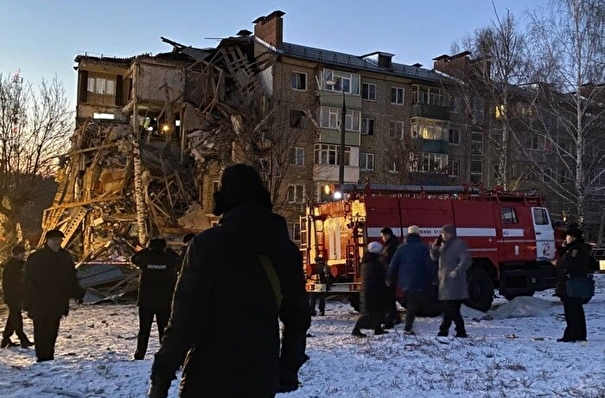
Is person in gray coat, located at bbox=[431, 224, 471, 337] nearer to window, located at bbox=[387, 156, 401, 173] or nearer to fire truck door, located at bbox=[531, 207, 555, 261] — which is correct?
fire truck door, located at bbox=[531, 207, 555, 261]

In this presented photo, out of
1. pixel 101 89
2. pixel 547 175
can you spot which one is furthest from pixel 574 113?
pixel 101 89

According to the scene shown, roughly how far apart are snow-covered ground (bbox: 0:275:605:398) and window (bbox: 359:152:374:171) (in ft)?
114

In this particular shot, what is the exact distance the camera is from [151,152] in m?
37.2

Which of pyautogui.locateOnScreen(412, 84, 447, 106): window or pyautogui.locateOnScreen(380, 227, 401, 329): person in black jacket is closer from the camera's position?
pyautogui.locateOnScreen(380, 227, 401, 329): person in black jacket

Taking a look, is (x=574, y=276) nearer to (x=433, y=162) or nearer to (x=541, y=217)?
(x=541, y=217)

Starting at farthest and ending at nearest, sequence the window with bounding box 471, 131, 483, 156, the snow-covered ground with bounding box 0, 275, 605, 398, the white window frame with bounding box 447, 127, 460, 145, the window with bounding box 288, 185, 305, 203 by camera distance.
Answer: the white window frame with bounding box 447, 127, 460, 145
the window with bounding box 471, 131, 483, 156
the window with bounding box 288, 185, 305, 203
the snow-covered ground with bounding box 0, 275, 605, 398

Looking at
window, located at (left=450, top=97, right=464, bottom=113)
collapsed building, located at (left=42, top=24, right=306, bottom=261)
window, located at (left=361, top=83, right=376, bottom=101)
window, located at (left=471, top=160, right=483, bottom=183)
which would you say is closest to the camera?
collapsed building, located at (left=42, top=24, right=306, bottom=261)

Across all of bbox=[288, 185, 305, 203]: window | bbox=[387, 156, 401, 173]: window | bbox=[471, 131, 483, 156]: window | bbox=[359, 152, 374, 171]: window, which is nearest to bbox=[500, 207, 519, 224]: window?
bbox=[387, 156, 401, 173]: window

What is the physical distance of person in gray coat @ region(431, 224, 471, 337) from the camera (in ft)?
34.1

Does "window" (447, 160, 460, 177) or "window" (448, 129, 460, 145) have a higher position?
"window" (448, 129, 460, 145)

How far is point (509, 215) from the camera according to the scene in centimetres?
1717

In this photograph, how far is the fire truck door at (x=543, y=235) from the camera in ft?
57.9

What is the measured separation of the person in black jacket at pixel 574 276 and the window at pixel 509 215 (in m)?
6.92

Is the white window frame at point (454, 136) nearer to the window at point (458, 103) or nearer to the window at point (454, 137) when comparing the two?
the window at point (454, 137)
